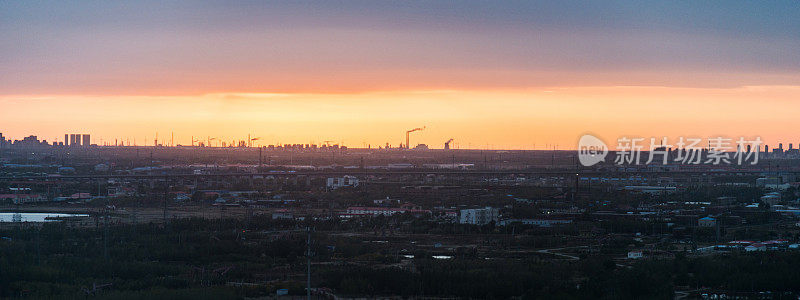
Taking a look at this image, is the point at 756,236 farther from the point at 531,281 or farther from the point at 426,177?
the point at 426,177

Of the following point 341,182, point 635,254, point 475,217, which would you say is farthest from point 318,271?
point 341,182

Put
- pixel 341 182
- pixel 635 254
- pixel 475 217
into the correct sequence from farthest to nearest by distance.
Result: pixel 341 182, pixel 475 217, pixel 635 254

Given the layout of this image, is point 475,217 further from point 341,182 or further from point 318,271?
point 341,182

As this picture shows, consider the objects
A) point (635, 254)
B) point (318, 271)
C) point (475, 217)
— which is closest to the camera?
point (318, 271)

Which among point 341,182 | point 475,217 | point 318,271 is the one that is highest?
point 341,182

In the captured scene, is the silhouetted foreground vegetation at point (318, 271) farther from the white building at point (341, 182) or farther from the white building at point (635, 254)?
the white building at point (341, 182)

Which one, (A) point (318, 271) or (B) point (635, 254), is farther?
(B) point (635, 254)

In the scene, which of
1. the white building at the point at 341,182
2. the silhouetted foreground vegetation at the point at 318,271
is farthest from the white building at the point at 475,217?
the white building at the point at 341,182
